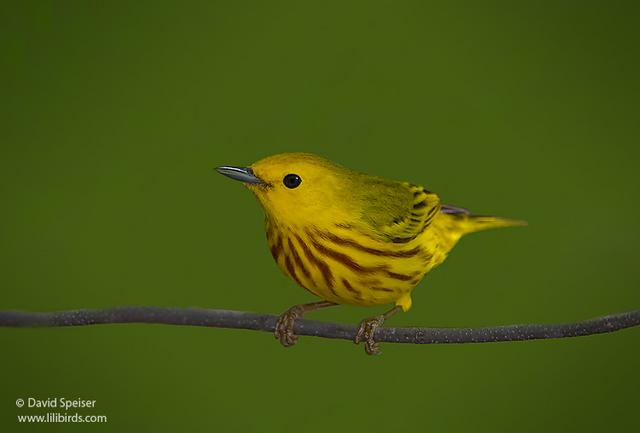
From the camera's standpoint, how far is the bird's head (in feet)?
5.02

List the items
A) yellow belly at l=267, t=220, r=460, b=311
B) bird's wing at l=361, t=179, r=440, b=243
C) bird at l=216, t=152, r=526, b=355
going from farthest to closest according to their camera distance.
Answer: bird's wing at l=361, t=179, r=440, b=243 → yellow belly at l=267, t=220, r=460, b=311 → bird at l=216, t=152, r=526, b=355

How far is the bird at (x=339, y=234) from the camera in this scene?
158 centimetres

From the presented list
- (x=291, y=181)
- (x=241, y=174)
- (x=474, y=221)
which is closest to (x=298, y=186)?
(x=291, y=181)

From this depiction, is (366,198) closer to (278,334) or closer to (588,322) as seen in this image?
(278,334)

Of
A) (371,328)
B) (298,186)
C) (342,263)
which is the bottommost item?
(371,328)

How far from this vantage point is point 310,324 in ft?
4.44

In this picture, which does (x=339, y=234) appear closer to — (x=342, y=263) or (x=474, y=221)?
(x=342, y=263)

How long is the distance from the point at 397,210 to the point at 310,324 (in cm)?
63

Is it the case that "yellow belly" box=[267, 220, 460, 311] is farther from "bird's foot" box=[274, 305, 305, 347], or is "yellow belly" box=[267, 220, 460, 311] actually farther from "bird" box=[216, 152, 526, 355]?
"bird's foot" box=[274, 305, 305, 347]

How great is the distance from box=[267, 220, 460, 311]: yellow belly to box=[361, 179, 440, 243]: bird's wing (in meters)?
0.04

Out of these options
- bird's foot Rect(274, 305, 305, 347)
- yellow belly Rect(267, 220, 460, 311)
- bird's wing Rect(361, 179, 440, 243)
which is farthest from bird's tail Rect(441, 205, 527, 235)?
bird's foot Rect(274, 305, 305, 347)

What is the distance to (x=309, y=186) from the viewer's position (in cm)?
160

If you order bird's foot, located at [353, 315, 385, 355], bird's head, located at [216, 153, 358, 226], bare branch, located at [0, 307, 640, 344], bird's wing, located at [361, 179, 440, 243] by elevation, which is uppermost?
bird's head, located at [216, 153, 358, 226]

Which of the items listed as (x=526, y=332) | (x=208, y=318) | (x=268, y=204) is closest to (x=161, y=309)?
(x=208, y=318)
